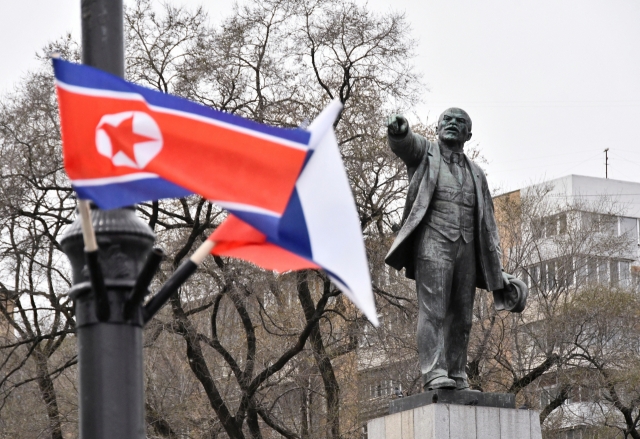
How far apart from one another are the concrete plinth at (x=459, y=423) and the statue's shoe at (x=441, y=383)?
0.19 m

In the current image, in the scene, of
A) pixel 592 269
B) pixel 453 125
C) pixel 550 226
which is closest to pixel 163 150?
pixel 453 125

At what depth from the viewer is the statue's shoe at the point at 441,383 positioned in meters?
9.70

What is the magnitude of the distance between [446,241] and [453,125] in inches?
35.2

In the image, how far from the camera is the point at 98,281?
476 centimetres

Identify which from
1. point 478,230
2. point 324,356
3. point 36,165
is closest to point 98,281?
point 478,230

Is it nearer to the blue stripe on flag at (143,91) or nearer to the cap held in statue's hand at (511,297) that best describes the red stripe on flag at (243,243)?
the blue stripe on flag at (143,91)

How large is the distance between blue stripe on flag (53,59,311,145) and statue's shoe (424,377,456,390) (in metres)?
4.97

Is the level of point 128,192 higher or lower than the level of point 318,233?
higher

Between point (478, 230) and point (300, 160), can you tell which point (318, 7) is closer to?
point (478, 230)

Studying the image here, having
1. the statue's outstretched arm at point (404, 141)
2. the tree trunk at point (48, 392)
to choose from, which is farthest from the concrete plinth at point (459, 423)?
the tree trunk at point (48, 392)

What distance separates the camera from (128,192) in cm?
473

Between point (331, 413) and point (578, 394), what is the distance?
7.98 meters

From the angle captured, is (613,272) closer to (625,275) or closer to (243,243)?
(625,275)

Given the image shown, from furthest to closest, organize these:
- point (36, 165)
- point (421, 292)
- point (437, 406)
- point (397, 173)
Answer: point (397, 173)
point (36, 165)
point (421, 292)
point (437, 406)
